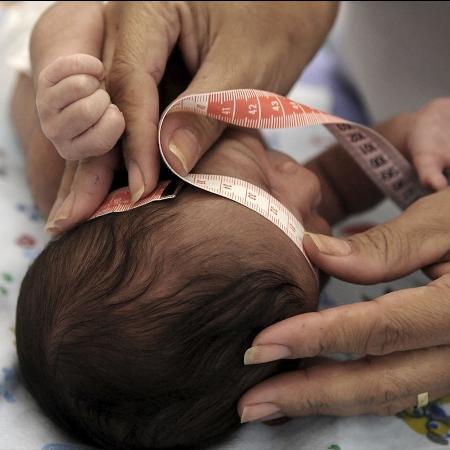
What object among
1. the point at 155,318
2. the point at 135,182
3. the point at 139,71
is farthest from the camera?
the point at 139,71

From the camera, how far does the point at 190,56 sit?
144 centimetres

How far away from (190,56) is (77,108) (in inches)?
19.6

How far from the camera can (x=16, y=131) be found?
6.22 ft

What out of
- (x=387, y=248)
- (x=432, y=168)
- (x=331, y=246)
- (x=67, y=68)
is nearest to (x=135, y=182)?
(x=67, y=68)

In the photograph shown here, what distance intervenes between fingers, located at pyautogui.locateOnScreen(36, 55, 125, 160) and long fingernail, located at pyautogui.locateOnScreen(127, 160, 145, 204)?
0.18 feet

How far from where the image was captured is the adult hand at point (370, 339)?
3.34 ft

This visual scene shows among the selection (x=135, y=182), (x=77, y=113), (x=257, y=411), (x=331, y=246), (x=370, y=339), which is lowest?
(x=257, y=411)

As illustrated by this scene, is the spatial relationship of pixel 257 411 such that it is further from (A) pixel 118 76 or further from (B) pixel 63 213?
(A) pixel 118 76

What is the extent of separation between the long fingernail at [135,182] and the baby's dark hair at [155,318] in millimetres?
31

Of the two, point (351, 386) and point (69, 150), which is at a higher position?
point (69, 150)

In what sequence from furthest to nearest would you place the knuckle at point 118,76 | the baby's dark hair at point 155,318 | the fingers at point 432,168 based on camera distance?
1. the fingers at point 432,168
2. the knuckle at point 118,76
3. the baby's dark hair at point 155,318

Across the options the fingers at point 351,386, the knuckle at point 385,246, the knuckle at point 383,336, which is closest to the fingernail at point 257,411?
the fingers at point 351,386

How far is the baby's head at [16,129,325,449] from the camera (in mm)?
991

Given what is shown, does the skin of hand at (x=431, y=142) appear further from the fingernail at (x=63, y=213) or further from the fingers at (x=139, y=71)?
the fingernail at (x=63, y=213)
